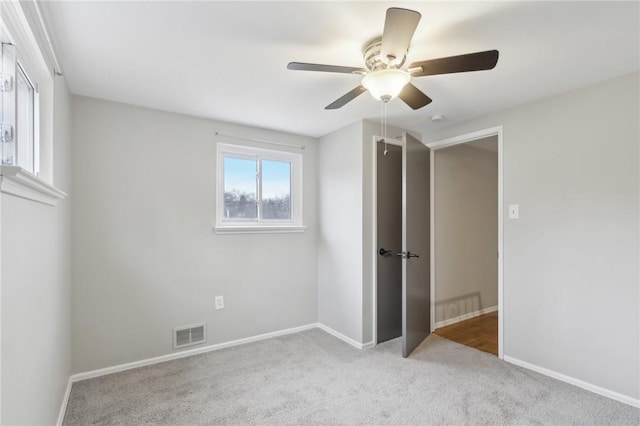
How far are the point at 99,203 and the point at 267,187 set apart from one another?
1.53 metres

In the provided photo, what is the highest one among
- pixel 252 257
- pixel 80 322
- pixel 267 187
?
pixel 267 187

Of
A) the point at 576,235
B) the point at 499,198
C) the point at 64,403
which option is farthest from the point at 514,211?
the point at 64,403

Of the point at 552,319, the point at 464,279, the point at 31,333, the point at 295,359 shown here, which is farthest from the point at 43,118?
the point at 464,279

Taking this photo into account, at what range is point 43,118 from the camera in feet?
5.82

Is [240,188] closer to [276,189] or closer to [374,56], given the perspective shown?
[276,189]

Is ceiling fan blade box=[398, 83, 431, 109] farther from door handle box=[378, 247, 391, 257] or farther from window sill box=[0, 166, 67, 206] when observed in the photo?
window sill box=[0, 166, 67, 206]

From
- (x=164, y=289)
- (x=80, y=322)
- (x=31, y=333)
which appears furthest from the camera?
(x=164, y=289)

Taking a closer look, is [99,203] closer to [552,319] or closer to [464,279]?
[552,319]

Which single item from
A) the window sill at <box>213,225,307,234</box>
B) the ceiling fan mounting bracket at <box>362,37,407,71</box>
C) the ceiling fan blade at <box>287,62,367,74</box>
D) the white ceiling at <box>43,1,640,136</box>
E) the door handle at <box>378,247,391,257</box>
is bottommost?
the door handle at <box>378,247,391,257</box>

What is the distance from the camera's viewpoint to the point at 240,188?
329cm

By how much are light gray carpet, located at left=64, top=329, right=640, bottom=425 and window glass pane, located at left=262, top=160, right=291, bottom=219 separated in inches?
57.1

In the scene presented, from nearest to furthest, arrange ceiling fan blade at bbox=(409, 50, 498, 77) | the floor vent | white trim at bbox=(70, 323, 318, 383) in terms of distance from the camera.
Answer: ceiling fan blade at bbox=(409, 50, 498, 77), white trim at bbox=(70, 323, 318, 383), the floor vent

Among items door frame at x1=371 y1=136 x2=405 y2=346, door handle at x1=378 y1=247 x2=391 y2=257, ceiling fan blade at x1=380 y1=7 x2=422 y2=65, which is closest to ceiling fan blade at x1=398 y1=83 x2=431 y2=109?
ceiling fan blade at x1=380 y1=7 x2=422 y2=65

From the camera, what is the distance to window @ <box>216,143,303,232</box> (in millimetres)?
3184
